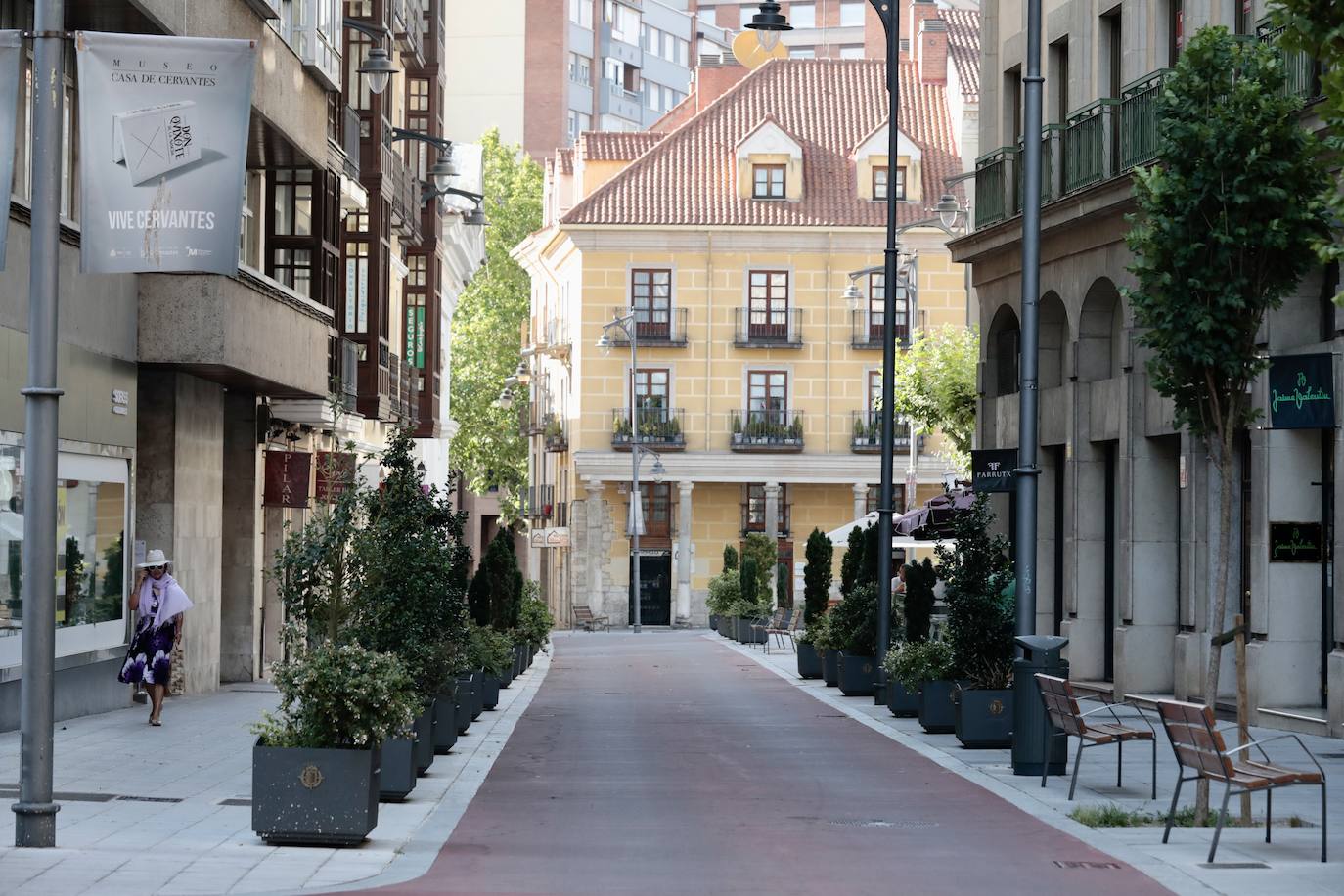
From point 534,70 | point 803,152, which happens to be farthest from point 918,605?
point 534,70

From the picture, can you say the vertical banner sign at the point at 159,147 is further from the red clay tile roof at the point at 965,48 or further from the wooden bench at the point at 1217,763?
the red clay tile roof at the point at 965,48

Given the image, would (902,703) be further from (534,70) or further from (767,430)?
(534,70)

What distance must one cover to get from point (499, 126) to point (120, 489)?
281 ft

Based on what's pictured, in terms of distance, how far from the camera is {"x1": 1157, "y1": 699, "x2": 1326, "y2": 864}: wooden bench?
12812mm

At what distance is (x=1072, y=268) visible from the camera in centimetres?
3062

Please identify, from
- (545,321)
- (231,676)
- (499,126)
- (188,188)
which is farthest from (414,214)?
(499,126)

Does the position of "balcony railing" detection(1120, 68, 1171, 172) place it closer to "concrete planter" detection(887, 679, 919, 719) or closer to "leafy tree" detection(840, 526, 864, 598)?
"concrete planter" detection(887, 679, 919, 719)

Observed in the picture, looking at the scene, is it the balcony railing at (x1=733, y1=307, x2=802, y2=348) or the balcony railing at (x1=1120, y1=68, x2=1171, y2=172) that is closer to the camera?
the balcony railing at (x1=1120, y1=68, x2=1171, y2=172)

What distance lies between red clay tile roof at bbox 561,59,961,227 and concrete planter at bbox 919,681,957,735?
52342 mm

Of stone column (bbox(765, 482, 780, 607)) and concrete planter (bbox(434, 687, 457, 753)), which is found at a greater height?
stone column (bbox(765, 482, 780, 607))

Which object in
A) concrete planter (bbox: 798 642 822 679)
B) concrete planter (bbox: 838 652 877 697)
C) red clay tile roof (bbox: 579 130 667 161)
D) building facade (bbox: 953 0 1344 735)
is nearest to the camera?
building facade (bbox: 953 0 1344 735)

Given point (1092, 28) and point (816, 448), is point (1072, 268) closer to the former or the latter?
point (1092, 28)

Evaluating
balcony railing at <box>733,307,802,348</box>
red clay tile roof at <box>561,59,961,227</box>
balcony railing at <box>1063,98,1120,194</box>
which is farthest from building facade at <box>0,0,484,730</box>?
balcony railing at <box>733,307,802,348</box>

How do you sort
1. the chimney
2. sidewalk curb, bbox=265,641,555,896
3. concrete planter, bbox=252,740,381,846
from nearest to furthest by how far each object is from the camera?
1. sidewalk curb, bbox=265,641,555,896
2. concrete planter, bbox=252,740,381,846
3. the chimney
